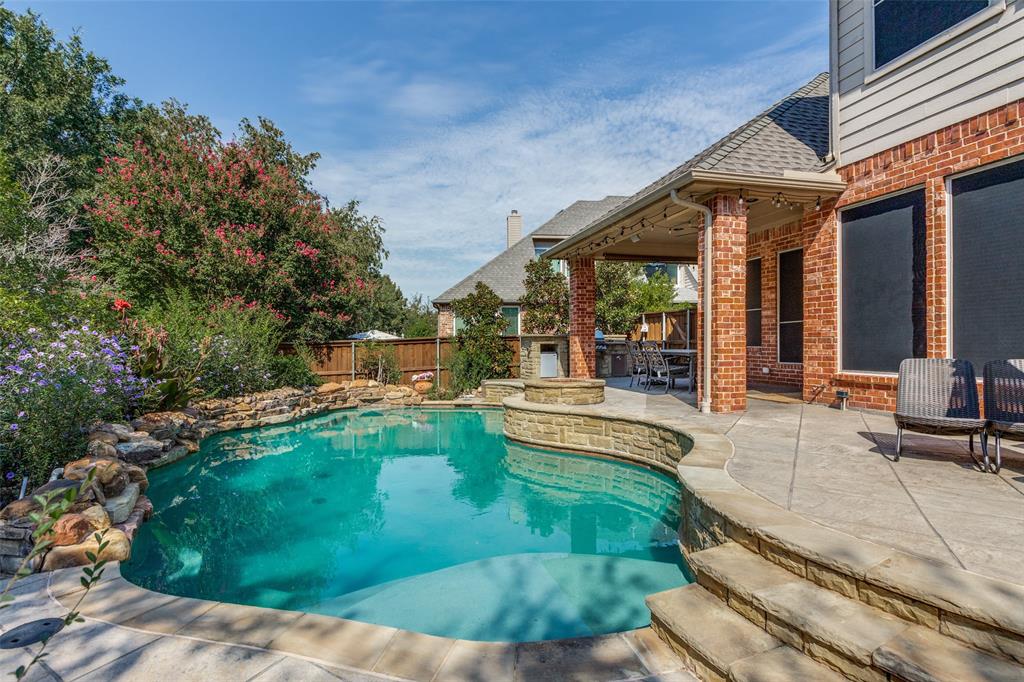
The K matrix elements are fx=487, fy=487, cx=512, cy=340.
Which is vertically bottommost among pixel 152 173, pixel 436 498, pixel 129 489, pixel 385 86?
pixel 436 498

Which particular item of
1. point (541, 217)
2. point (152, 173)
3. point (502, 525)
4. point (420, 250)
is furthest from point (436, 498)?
point (420, 250)

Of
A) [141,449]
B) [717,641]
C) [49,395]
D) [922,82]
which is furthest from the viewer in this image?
[141,449]

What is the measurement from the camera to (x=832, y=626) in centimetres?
200

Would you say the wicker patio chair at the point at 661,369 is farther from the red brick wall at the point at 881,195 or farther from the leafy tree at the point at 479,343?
the leafy tree at the point at 479,343

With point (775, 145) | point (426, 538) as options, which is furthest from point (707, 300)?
point (426, 538)

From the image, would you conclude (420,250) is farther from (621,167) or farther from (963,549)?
(963,549)

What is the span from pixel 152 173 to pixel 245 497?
1033 centimetres

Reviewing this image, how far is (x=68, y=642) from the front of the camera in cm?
230

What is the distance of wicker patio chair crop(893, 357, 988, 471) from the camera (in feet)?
12.2

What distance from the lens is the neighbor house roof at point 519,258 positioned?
19.1 meters

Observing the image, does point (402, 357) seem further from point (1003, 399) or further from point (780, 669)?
point (780, 669)

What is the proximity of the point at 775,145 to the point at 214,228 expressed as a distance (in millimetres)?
12462

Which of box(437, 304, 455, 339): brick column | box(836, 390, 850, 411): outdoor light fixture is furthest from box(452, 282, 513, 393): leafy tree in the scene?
box(836, 390, 850, 411): outdoor light fixture

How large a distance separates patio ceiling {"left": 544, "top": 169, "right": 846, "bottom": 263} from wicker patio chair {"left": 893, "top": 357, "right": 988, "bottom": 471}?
299cm
